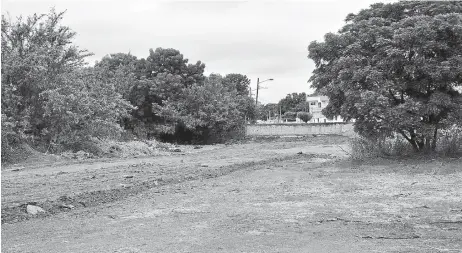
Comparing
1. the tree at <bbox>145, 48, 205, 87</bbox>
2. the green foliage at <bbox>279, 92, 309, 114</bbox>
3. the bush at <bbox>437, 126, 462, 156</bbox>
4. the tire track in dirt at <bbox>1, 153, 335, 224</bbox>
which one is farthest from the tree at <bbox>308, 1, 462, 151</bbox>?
the green foliage at <bbox>279, 92, 309, 114</bbox>

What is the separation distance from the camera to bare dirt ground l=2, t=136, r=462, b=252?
5.90 metres

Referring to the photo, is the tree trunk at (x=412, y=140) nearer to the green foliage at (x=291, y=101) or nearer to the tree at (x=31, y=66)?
the tree at (x=31, y=66)

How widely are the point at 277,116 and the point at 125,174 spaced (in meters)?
84.6

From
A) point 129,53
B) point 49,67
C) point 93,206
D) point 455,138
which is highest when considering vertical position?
point 129,53

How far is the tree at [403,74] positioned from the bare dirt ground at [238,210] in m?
1.62

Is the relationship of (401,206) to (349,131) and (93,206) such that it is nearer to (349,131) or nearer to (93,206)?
(93,206)

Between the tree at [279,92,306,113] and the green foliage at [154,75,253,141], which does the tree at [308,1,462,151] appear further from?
the tree at [279,92,306,113]

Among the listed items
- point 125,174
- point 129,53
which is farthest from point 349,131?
point 125,174

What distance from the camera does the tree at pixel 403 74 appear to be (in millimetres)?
14023

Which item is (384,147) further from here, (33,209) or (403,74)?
(33,209)

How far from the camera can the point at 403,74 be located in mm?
14773

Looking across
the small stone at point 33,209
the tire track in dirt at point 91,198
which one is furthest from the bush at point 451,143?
the small stone at point 33,209

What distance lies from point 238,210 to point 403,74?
9.14m

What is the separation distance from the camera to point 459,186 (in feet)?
34.0
